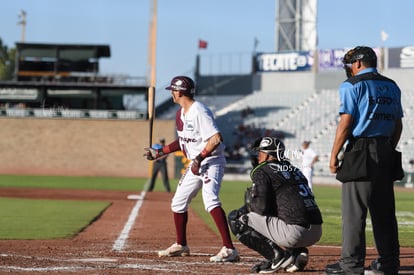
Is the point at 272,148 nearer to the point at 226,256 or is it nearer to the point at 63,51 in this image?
the point at 226,256

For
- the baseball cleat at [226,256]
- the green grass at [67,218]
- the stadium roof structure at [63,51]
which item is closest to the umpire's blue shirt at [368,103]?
the baseball cleat at [226,256]

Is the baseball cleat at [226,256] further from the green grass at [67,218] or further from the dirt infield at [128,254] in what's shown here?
the green grass at [67,218]

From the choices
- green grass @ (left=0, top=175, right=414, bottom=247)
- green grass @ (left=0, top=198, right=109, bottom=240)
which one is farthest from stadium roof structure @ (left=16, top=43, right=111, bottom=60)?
green grass @ (left=0, top=198, right=109, bottom=240)

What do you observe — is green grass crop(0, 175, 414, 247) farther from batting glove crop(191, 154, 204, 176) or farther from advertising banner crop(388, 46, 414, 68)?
advertising banner crop(388, 46, 414, 68)

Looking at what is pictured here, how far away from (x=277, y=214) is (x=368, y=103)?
141 centimetres

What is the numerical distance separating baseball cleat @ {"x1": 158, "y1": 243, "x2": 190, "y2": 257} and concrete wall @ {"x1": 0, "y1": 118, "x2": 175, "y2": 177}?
3952 centimetres

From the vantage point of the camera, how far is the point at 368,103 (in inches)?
286

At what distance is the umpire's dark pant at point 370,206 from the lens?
23.7 feet

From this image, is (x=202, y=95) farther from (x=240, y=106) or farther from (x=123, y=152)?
(x=123, y=152)

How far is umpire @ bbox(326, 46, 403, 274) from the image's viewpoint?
7203 millimetres

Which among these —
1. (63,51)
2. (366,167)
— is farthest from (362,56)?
(63,51)

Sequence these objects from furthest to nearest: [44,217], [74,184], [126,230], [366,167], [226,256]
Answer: [74,184], [44,217], [126,230], [226,256], [366,167]

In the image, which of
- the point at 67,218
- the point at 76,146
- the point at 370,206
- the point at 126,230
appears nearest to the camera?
the point at 370,206

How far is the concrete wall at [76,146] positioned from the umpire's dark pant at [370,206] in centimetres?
4165
